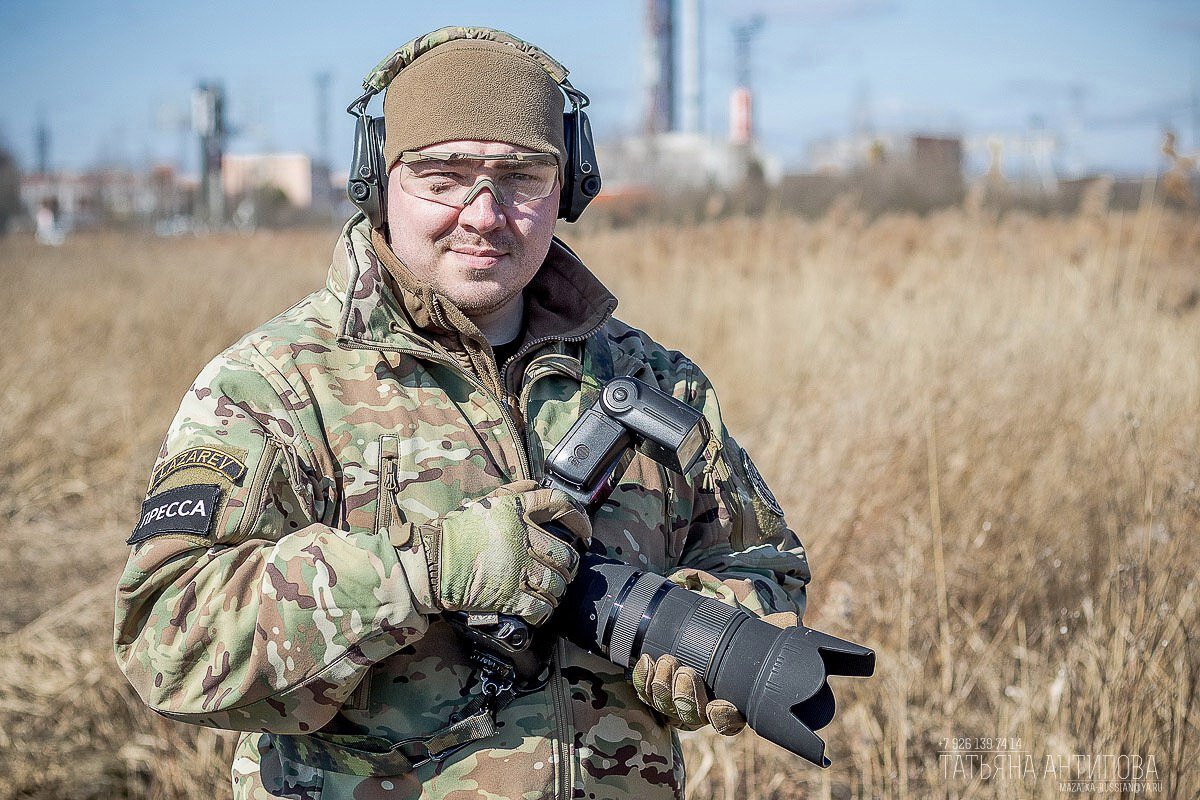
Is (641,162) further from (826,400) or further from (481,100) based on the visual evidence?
(481,100)

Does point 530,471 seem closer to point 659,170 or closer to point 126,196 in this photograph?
point 659,170

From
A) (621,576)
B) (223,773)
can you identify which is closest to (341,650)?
(621,576)

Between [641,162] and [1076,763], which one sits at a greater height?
[641,162]

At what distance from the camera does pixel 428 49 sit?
6.14 ft

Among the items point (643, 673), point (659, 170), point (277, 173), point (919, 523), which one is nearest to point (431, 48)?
point (643, 673)

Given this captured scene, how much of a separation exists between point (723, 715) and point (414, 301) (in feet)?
2.71

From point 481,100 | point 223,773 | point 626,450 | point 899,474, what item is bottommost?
point 223,773

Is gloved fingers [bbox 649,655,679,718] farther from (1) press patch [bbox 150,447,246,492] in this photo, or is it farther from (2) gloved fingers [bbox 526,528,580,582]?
(1) press patch [bbox 150,447,246,492]

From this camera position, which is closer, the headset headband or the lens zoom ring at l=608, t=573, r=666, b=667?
the lens zoom ring at l=608, t=573, r=666, b=667

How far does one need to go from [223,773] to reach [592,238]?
26.4 feet

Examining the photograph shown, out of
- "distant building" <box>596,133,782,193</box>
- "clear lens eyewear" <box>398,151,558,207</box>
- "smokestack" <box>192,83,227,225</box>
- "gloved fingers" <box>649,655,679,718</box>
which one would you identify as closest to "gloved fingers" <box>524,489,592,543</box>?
"gloved fingers" <box>649,655,679,718</box>

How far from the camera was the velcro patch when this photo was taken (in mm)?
1474

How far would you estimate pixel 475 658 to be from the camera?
1632 millimetres

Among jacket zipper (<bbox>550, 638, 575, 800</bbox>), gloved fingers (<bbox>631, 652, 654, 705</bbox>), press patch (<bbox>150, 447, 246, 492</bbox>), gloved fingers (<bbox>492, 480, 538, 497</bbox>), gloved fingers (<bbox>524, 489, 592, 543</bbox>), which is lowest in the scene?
jacket zipper (<bbox>550, 638, 575, 800</bbox>)
